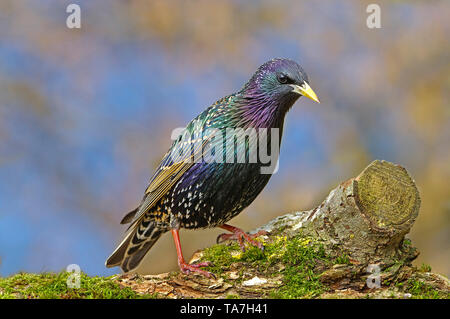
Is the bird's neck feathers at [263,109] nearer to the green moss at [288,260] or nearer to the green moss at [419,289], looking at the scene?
the green moss at [288,260]

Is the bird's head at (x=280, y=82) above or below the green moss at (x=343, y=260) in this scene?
above

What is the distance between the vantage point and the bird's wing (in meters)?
5.16

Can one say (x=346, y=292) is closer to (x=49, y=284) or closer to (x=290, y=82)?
(x=290, y=82)

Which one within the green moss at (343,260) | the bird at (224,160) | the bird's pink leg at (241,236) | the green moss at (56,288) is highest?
the bird at (224,160)

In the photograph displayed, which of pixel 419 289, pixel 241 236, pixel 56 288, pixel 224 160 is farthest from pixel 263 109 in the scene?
pixel 56 288

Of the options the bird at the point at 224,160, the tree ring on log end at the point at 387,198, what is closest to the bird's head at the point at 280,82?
the bird at the point at 224,160

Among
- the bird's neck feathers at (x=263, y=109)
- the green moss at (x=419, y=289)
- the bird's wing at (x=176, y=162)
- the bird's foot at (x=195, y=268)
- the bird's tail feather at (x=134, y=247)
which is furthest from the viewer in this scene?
the bird's tail feather at (x=134, y=247)

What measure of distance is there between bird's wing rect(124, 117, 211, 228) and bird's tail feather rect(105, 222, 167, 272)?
0.19 meters

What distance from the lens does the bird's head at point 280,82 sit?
192 inches

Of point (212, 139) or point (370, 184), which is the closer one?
point (370, 184)

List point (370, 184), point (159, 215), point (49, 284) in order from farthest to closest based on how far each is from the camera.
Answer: point (159, 215) < point (370, 184) < point (49, 284)
